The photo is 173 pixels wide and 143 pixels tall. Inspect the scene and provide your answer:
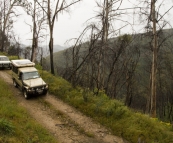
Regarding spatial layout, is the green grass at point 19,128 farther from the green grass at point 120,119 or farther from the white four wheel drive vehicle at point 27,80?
the green grass at point 120,119

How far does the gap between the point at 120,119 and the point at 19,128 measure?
203 inches

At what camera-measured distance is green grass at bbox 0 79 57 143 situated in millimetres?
7070

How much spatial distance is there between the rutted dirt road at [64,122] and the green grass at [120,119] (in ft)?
1.34

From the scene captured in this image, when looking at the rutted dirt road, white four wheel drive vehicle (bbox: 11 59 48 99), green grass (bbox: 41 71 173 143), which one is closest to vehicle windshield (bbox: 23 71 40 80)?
white four wheel drive vehicle (bbox: 11 59 48 99)

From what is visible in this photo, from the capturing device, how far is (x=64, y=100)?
12477 millimetres

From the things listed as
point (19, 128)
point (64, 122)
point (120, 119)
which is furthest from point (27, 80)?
point (120, 119)

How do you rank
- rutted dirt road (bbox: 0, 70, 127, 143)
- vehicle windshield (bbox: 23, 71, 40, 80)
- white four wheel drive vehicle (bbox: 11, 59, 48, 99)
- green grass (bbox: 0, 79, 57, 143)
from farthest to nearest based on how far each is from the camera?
vehicle windshield (bbox: 23, 71, 40, 80)
white four wheel drive vehicle (bbox: 11, 59, 48, 99)
rutted dirt road (bbox: 0, 70, 127, 143)
green grass (bbox: 0, 79, 57, 143)

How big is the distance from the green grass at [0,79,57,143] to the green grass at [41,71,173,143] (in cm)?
318

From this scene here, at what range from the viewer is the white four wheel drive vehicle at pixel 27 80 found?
472 inches

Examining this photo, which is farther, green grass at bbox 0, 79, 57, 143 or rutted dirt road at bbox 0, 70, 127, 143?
rutted dirt road at bbox 0, 70, 127, 143

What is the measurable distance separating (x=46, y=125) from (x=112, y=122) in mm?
3490

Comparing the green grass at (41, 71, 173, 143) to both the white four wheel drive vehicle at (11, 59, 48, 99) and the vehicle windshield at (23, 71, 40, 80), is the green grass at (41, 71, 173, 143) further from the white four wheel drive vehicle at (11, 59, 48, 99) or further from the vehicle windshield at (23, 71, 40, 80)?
the vehicle windshield at (23, 71, 40, 80)

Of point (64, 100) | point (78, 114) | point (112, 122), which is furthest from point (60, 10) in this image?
point (112, 122)

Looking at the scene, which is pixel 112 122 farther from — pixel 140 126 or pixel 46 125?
pixel 46 125
